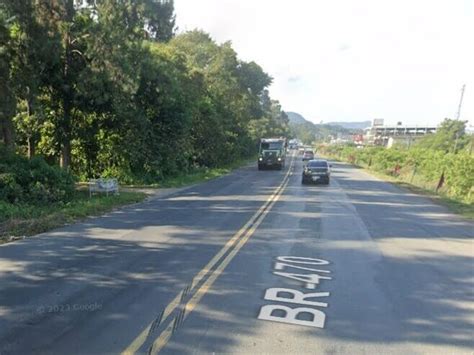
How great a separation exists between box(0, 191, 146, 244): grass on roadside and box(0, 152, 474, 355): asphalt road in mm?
589

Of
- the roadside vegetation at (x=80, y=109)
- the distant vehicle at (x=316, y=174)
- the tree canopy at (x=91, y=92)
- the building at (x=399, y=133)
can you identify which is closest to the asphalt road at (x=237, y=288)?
the roadside vegetation at (x=80, y=109)

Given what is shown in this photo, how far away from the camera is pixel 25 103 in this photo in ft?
62.1

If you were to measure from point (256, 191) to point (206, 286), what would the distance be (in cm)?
1460

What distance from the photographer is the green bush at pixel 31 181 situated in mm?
13195

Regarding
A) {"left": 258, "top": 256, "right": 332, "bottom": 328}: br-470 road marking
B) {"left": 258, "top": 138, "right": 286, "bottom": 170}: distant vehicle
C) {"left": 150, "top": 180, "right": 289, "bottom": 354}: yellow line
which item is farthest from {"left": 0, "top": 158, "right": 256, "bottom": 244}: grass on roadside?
{"left": 258, "top": 138, "right": 286, "bottom": 170}: distant vehicle

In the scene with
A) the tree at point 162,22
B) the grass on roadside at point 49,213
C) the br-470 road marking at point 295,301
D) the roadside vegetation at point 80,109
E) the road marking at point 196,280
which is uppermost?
the tree at point 162,22

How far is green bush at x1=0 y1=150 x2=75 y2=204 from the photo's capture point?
520 inches

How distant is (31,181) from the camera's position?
13984mm

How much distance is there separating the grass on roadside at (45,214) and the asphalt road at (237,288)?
0.59m

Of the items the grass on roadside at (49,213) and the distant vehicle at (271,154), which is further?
the distant vehicle at (271,154)

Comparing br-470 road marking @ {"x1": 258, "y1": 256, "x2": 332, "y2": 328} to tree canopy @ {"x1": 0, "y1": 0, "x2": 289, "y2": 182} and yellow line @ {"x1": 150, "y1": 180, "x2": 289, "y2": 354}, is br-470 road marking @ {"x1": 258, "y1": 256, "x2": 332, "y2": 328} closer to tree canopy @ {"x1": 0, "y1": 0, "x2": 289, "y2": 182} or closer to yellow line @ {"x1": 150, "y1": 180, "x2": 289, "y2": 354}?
yellow line @ {"x1": 150, "y1": 180, "x2": 289, "y2": 354}

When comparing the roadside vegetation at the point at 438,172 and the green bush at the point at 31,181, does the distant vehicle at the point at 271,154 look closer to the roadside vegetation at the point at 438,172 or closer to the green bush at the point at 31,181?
the roadside vegetation at the point at 438,172

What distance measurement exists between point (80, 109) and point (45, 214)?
9815 millimetres

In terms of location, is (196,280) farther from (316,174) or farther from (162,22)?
(162,22)
